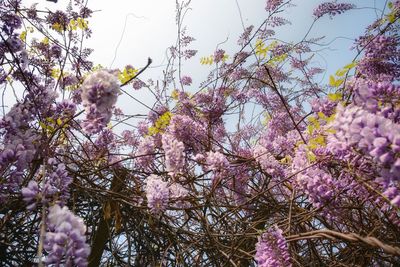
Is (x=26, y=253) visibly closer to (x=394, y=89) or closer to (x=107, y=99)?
(x=107, y=99)

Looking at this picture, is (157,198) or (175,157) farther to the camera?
(175,157)

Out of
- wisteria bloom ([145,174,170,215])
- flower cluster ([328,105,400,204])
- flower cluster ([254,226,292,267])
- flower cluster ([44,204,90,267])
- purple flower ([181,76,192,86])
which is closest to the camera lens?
flower cluster ([328,105,400,204])

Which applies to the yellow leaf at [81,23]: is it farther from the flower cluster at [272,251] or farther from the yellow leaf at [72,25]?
the flower cluster at [272,251]

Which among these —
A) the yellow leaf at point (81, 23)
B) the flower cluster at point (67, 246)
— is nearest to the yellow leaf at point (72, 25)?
the yellow leaf at point (81, 23)

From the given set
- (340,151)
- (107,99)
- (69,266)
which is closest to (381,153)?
(340,151)

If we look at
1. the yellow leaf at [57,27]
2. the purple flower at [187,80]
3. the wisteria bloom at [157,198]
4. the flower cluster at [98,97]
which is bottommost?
the wisteria bloom at [157,198]

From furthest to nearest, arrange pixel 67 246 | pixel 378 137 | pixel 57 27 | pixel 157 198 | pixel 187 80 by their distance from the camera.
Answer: pixel 187 80 < pixel 57 27 < pixel 157 198 < pixel 67 246 < pixel 378 137

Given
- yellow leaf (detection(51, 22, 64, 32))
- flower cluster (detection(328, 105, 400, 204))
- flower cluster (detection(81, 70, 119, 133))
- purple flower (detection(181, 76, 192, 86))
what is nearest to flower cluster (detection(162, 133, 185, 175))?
flower cluster (detection(81, 70, 119, 133))

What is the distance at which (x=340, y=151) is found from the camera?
134cm

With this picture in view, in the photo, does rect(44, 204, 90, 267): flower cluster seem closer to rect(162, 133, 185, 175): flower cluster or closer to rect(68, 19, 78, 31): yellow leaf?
rect(162, 133, 185, 175): flower cluster

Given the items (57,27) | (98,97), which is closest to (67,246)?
(98,97)

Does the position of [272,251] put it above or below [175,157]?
below

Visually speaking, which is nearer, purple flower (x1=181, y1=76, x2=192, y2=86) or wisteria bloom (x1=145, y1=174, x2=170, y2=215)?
wisteria bloom (x1=145, y1=174, x2=170, y2=215)

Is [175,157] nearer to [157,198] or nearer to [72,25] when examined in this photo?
[157,198]
